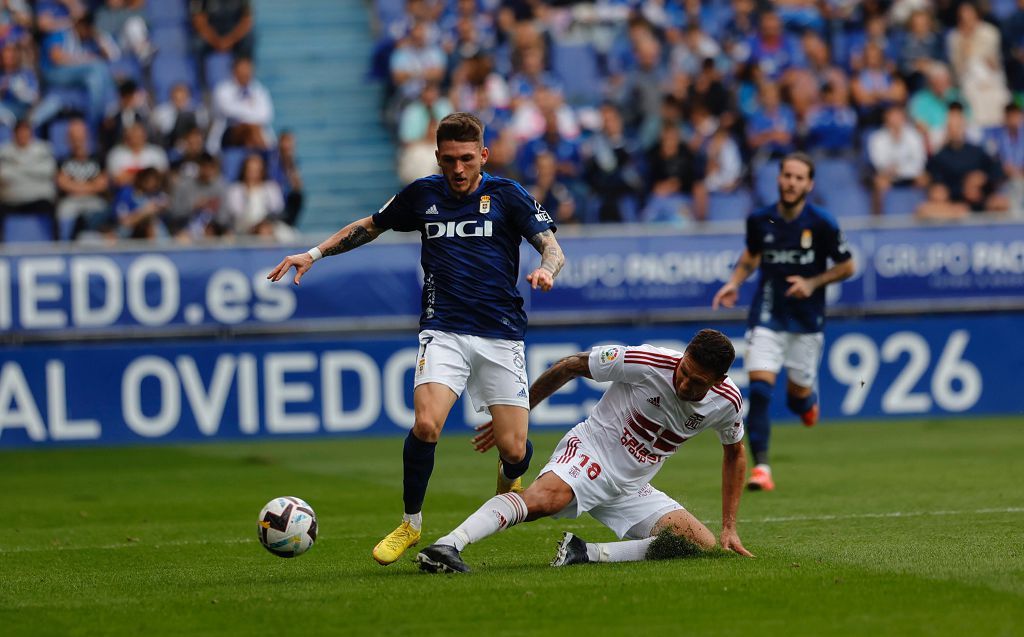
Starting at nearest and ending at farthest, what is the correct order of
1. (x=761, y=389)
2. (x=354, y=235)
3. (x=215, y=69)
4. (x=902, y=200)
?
(x=354, y=235) → (x=761, y=389) → (x=902, y=200) → (x=215, y=69)

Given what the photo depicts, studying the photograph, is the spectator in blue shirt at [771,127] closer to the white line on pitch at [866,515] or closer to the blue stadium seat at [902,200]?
the blue stadium seat at [902,200]

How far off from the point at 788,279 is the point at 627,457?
15.9 ft

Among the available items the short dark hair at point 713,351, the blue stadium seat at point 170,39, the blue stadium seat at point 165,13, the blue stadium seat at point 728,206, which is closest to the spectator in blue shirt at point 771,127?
the blue stadium seat at point 728,206

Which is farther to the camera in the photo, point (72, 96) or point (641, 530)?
point (72, 96)

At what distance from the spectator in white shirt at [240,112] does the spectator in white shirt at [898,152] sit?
25.4 feet

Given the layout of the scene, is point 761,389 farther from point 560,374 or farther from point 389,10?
point 389,10

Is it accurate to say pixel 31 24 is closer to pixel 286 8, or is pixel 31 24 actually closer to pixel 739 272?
pixel 286 8

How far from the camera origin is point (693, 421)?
819cm

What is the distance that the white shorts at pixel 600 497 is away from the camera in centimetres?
814

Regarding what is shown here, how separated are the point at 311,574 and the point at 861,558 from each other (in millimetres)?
2806

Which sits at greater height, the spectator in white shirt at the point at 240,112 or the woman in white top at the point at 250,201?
the spectator in white shirt at the point at 240,112

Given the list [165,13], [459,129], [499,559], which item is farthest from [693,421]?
[165,13]

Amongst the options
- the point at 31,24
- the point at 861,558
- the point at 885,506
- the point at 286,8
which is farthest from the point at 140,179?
the point at 861,558

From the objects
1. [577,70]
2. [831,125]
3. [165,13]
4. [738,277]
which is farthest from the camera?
[577,70]
